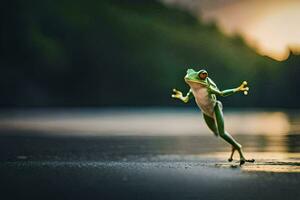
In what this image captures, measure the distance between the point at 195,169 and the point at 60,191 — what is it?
183 inches

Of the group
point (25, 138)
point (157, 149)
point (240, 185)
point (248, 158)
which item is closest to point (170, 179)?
point (240, 185)

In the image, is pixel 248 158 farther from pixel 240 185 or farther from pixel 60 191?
pixel 60 191

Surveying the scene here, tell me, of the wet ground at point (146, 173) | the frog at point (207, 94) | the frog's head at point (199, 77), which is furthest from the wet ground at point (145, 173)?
the frog's head at point (199, 77)

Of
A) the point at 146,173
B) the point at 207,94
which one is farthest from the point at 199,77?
the point at 146,173

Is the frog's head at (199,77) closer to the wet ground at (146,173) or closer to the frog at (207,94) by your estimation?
the frog at (207,94)

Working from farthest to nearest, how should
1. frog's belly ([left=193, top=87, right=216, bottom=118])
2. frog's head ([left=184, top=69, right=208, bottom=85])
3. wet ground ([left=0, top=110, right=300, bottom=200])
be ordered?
frog's belly ([left=193, top=87, right=216, bottom=118]) < frog's head ([left=184, top=69, right=208, bottom=85]) < wet ground ([left=0, top=110, right=300, bottom=200])

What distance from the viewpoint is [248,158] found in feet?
70.8

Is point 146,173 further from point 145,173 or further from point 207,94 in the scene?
point 207,94

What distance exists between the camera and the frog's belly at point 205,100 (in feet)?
60.2

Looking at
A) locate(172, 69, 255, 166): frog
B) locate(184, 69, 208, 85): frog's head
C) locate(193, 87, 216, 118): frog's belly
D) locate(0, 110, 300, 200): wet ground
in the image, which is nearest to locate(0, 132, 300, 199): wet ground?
locate(0, 110, 300, 200): wet ground

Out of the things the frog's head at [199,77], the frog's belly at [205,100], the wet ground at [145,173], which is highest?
the frog's head at [199,77]

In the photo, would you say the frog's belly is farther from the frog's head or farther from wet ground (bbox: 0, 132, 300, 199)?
wet ground (bbox: 0, 132, 300, 199)

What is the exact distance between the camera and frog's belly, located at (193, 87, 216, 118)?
18.4m

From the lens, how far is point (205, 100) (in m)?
18.5
